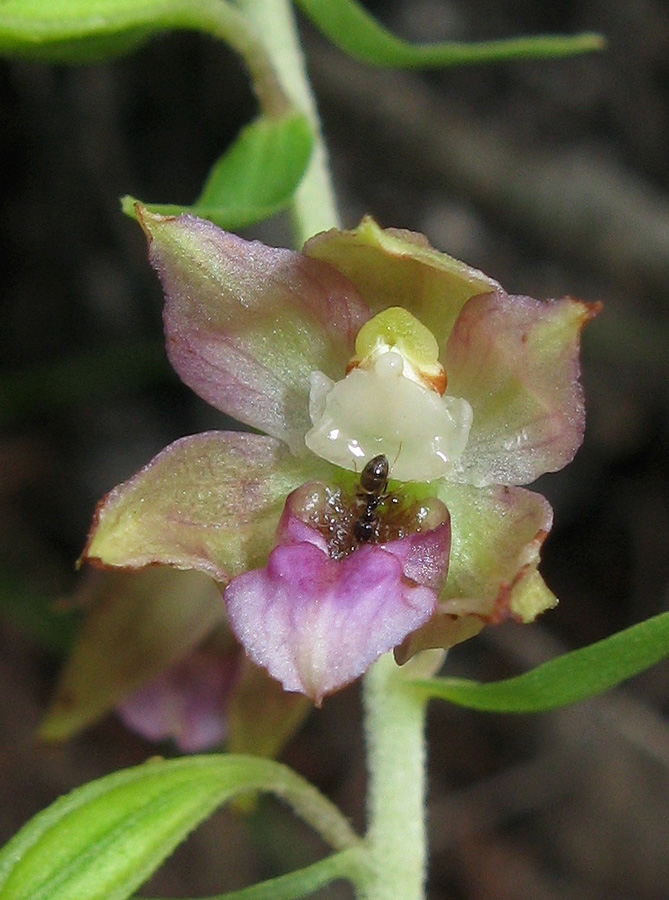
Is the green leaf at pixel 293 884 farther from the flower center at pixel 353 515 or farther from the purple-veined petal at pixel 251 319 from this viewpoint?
the purple-veined petal at pixel 251 319

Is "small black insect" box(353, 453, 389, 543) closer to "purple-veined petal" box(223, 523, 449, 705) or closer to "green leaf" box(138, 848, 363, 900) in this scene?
"purple-veined petal" box(223, 523, 449, 705)

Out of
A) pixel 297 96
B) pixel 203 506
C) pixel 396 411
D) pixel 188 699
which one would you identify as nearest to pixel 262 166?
pixel 297 96

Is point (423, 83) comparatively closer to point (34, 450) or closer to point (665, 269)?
point (665, 269)

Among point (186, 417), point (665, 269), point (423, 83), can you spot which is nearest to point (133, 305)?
point (186, 417)

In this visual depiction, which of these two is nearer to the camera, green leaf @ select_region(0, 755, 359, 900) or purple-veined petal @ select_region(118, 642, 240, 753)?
green leaf @ select_region(0, 755, 359, 900)

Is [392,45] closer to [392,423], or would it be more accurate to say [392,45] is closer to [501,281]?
[392,423]

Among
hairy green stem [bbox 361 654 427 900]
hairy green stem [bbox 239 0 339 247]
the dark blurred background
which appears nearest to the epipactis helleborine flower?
hairy green stem [bbox 361 654 427 900]
